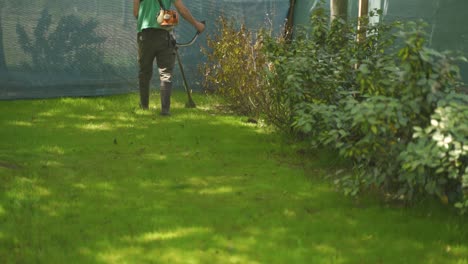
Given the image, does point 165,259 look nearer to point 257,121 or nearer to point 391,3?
point 257,121

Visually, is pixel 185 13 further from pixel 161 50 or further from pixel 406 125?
pixel 406 125

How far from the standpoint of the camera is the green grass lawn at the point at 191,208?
459 cm

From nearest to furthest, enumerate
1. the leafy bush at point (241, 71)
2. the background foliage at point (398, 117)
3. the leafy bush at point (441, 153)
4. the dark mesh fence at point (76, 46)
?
the leafy bush at point (441, 153) < the background foliage at point (398, 117) < the leafy bush at point (241, 71) < the dark mesh fence at point (76, 46)

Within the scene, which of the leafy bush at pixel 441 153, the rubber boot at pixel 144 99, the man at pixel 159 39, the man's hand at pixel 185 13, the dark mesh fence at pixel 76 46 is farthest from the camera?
the dark mesh fence at pixel 76 46

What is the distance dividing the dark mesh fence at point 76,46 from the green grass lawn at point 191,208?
277cm

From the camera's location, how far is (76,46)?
11.6 m

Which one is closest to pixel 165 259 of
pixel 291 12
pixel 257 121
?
pixel 257 121

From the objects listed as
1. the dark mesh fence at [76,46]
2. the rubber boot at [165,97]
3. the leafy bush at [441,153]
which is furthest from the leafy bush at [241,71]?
the leafy bush at [441,153]

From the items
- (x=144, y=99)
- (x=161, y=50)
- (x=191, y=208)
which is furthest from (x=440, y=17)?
(x=191, y=208)

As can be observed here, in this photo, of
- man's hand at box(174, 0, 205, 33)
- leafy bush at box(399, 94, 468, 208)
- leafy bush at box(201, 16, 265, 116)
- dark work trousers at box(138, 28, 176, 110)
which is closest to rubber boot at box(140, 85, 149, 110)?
dark work trousers at box(138, 28, 176, 110)

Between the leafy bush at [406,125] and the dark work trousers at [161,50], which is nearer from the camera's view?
the leafy bush at [406,125]

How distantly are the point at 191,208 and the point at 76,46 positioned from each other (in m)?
6.77

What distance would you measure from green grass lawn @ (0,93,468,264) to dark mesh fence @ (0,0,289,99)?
2.77 m

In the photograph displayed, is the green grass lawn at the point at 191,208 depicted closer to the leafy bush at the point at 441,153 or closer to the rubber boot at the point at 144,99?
the leafy bush at the point at 441,153
